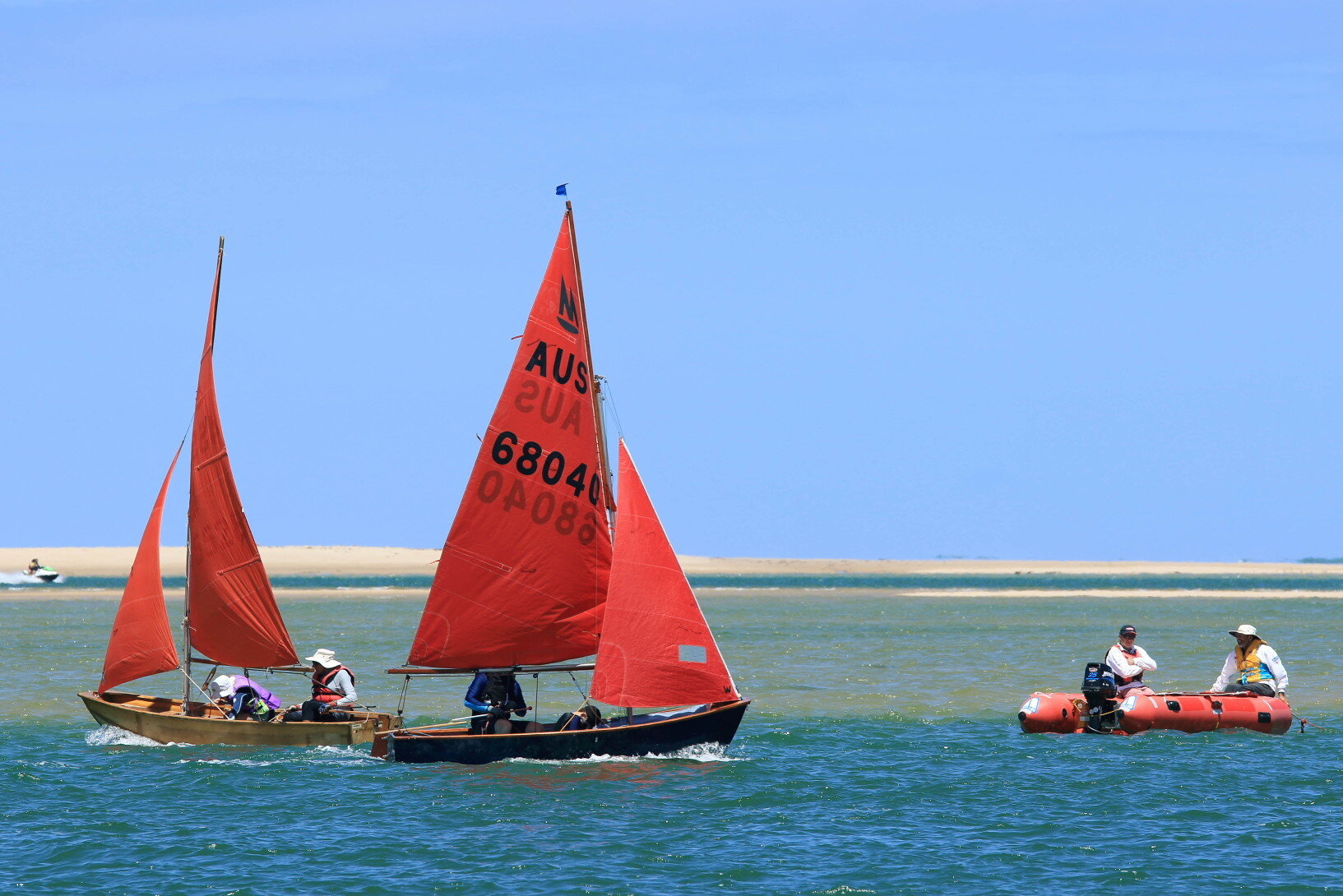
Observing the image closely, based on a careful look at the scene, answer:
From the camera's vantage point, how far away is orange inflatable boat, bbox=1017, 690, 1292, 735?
106ft

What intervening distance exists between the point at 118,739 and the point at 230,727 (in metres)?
3.41

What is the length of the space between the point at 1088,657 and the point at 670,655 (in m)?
29.5

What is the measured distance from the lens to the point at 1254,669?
3322 centimetres

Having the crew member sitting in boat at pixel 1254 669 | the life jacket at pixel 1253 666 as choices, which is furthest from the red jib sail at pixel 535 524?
the life jacket at pixel 1253 666

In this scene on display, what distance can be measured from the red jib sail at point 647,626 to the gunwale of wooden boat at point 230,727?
5.39m

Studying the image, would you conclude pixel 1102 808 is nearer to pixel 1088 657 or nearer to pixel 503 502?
pixel 503 502

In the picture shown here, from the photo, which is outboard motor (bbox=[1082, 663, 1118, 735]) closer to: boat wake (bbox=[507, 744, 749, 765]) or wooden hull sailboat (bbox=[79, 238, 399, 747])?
boat wake (bbox=[507, 744, 749, 765])

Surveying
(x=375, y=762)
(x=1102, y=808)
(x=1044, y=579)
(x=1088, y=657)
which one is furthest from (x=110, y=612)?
(x=1044, y=579)

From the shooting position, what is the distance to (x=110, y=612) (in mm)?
86438

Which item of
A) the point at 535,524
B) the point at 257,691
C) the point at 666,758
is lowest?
the point at 666,758

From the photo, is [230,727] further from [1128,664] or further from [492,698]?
[1128,664]

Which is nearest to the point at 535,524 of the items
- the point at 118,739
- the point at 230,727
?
the point at 230,727

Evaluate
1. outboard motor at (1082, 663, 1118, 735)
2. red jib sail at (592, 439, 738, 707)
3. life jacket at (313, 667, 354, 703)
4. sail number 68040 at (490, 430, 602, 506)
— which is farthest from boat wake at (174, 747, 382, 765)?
outboard motor at (1082, 663, 1118, 735)

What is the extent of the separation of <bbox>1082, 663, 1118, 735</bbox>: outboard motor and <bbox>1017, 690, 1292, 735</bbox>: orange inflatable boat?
0.06ft
